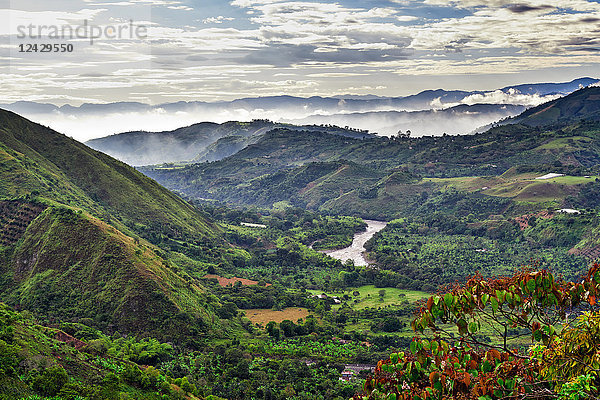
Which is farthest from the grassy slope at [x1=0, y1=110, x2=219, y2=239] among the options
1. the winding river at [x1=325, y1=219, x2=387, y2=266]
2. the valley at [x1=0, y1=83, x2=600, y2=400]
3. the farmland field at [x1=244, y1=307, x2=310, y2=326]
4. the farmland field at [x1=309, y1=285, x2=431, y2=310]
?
the farmland field at [x1=309, y1=285, x2=431, y2=310]

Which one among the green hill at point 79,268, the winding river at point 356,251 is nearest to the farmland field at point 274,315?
the green hill at point 79,268

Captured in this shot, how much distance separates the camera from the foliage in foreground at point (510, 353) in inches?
328

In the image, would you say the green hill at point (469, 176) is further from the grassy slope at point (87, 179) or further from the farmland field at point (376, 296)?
the grassy slope at point (87, 179)

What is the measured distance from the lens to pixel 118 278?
1992 inches

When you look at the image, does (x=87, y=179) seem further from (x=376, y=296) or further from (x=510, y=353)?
(x=510, y=353)

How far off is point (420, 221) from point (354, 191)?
42.9m

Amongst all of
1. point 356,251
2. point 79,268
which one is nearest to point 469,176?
point 356,251

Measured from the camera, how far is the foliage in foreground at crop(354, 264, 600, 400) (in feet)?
27.3

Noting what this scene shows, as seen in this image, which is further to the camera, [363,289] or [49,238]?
[363,289]

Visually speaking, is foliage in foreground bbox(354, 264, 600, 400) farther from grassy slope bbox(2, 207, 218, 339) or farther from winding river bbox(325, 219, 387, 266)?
winding river bbox(325, 219, 387, 266)

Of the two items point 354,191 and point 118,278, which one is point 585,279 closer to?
point 118,278

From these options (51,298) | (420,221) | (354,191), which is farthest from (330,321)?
(354,191)

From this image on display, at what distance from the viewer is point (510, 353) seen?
9.35m

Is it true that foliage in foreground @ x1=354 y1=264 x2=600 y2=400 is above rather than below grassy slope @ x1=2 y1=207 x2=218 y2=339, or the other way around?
above
